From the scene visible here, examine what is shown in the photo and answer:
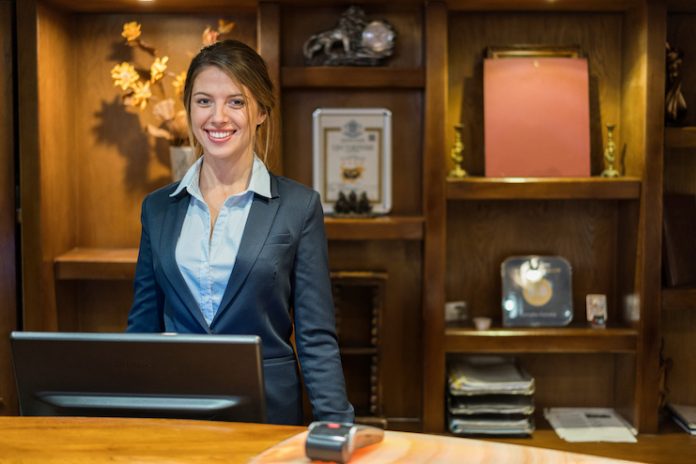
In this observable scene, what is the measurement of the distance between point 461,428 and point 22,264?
1.87m

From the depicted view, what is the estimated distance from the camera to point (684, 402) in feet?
12.6

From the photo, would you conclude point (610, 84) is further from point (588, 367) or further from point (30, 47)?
point (30, 47)

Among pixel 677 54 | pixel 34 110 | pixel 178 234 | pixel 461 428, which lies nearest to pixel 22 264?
pixel 34 110

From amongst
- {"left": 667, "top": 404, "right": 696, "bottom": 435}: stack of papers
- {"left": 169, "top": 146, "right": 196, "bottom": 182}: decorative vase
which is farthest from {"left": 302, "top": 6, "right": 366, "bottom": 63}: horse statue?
{"left": 667, "top": 404, "right": 696, "bottom": 435}: stack of papers

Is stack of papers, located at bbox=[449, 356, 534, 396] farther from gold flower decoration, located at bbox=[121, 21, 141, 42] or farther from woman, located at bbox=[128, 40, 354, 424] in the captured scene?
gold flower decoration, located at bbox=[121, 21, 141, 42]

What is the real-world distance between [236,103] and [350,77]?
1.47m

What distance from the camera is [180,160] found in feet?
11.6

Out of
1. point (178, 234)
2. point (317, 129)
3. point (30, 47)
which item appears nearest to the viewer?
point (178, 234)

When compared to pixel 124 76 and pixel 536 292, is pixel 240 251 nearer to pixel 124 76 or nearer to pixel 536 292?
pixel 124 76

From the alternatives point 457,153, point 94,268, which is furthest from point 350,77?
point 94,268

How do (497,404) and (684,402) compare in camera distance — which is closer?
(497,404)

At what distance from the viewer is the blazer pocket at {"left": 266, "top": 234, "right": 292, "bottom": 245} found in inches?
82.0

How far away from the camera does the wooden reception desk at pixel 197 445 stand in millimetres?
1406

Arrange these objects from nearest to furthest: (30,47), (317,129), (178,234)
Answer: (178,234), (30,47), (317,129)
